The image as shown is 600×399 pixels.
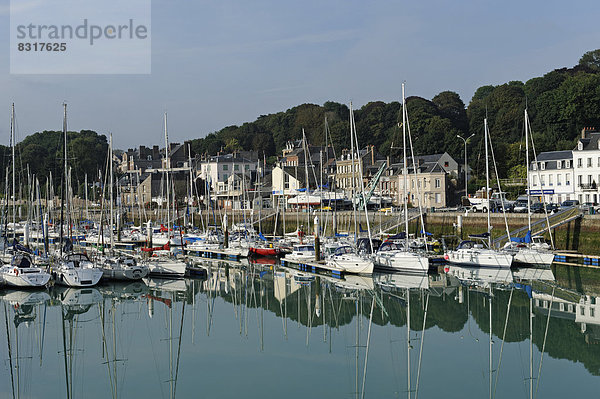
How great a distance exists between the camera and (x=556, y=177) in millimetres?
64938

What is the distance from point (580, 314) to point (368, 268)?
12.4 meters

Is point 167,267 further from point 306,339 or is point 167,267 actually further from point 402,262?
point 306,339

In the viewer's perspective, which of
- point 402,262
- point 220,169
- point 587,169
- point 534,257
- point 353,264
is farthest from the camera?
point 220,169

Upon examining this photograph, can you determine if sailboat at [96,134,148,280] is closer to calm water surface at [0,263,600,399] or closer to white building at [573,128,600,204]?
calm water surface at [0,263,600,399]

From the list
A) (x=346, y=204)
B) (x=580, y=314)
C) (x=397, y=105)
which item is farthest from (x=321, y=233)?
(x=397, y=105)

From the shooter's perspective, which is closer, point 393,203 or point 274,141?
point 393,203

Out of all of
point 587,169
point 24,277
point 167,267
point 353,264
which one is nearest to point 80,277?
point 24,277

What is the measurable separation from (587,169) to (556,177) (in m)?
3.47

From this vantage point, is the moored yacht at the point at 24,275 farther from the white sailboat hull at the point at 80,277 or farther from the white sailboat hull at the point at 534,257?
the white sailboat hull at the point at 534,257

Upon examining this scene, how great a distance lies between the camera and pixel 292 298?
3297cm

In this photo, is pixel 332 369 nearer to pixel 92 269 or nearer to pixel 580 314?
pixel 580 314

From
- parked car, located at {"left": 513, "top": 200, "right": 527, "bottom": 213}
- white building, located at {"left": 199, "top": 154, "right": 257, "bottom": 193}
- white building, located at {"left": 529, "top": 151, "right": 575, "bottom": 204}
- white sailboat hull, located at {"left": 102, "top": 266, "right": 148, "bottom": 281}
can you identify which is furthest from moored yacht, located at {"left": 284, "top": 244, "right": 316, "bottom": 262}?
white building, located at {"left": 199, "top": 154, "right": 257, "bottom": 193}

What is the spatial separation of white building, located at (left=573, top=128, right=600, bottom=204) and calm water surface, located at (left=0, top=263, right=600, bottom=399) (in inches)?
1123

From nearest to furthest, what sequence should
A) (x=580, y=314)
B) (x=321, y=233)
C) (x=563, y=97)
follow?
(x=580, y=314) < (x=321, y=233) < (x=563, y=97)
